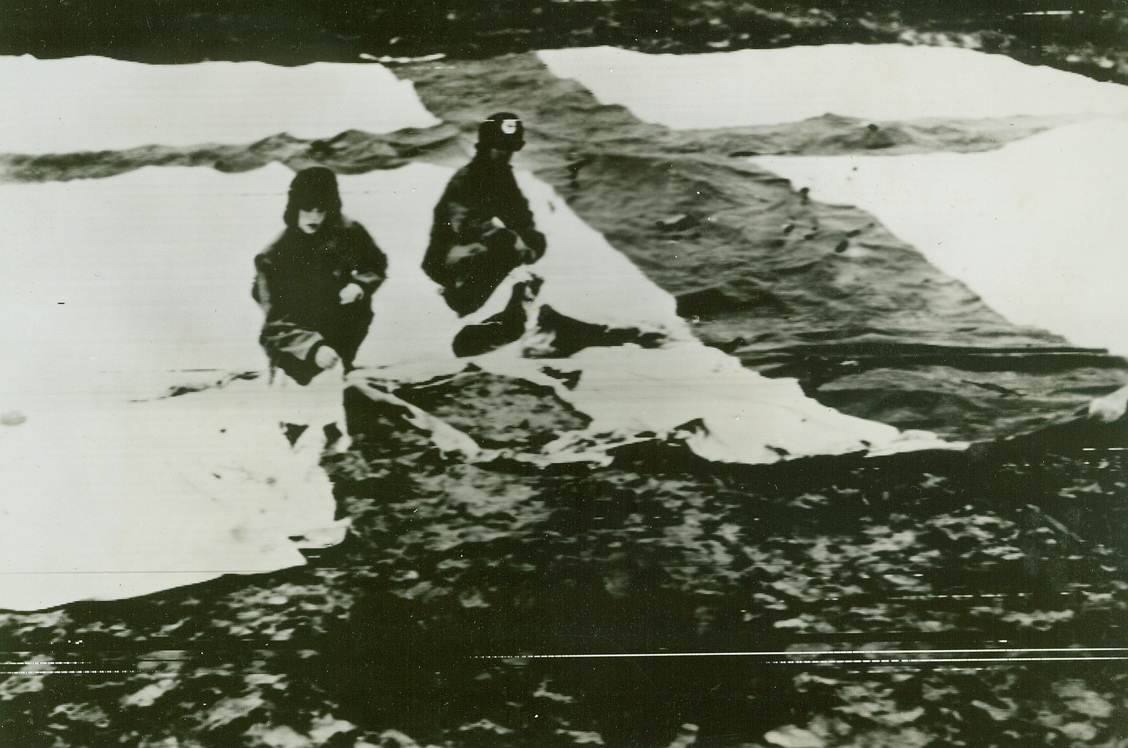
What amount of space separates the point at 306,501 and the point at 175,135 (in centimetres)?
77

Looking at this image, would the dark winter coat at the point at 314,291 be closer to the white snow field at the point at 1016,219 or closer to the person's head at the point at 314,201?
the person's head at the point at 314,201

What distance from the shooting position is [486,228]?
1426mm

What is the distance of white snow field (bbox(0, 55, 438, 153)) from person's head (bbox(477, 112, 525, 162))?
0.11 meters

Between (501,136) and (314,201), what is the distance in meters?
0.39

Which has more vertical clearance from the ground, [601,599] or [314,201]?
[314,201]

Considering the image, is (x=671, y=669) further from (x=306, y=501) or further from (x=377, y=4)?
(x=377, y=4)

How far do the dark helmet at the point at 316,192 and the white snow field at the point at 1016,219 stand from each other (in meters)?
0.84

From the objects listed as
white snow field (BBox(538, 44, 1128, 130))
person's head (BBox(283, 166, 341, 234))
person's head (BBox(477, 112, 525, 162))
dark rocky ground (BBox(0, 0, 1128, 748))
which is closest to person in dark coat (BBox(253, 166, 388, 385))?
person's head (BBox(283, 166, 341, 234))

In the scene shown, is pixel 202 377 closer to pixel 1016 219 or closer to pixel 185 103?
pixel 185 103

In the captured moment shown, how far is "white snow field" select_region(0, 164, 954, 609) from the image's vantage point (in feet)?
4.66

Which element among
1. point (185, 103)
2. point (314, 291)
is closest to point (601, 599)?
point (314, 291)

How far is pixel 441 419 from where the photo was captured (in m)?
1.41

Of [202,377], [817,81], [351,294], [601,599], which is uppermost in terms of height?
[817,81]

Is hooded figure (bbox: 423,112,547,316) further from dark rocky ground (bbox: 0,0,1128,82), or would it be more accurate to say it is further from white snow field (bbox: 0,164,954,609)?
dark rocky ground (bbox: 0,0,1128,82)
